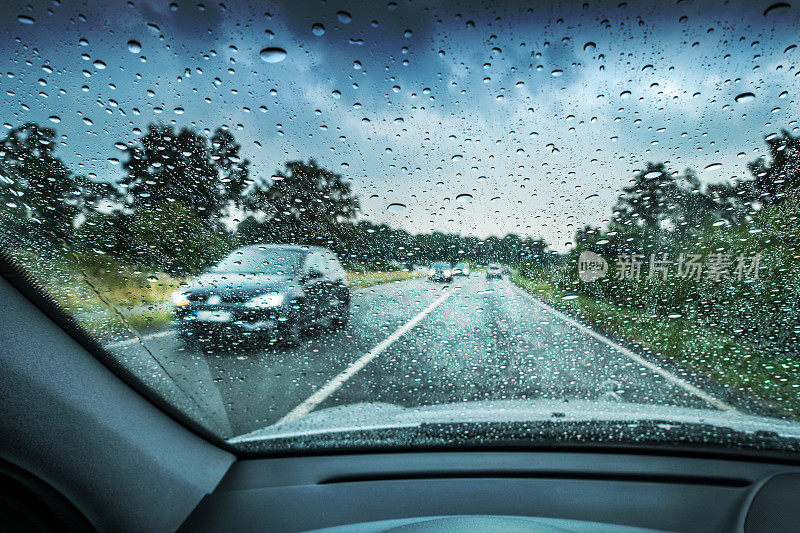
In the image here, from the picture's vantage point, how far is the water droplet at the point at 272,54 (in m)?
2.15

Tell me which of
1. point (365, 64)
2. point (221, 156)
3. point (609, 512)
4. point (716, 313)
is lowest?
point (609, 512)

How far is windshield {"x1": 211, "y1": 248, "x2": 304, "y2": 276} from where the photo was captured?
2773mm

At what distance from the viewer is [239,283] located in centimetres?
290

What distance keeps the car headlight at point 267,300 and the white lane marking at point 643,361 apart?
2.72m

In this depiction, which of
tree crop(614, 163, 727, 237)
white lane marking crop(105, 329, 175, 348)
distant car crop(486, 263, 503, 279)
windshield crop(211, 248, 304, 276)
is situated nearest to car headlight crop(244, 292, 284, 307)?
windshield crop(211, 248, 304, 276)

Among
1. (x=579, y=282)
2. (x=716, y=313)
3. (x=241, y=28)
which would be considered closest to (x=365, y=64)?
(x=241, y=28)

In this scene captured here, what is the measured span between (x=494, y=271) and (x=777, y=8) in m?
2.47

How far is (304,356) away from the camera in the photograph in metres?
3.46

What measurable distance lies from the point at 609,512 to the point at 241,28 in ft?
9.49

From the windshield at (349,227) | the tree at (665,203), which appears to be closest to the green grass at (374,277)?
the windshield at (349,227)

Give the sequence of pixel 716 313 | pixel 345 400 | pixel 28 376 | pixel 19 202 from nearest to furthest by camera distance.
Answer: pixel 28 376, pixel 19 202, pixel 345 400, pixel 716 313

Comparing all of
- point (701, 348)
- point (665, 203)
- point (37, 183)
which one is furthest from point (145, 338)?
point (701, 348)

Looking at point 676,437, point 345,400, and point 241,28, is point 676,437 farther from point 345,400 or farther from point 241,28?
point 241,28

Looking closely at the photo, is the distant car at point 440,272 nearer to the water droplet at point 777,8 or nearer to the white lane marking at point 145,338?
the white lane marking at point 145,338
